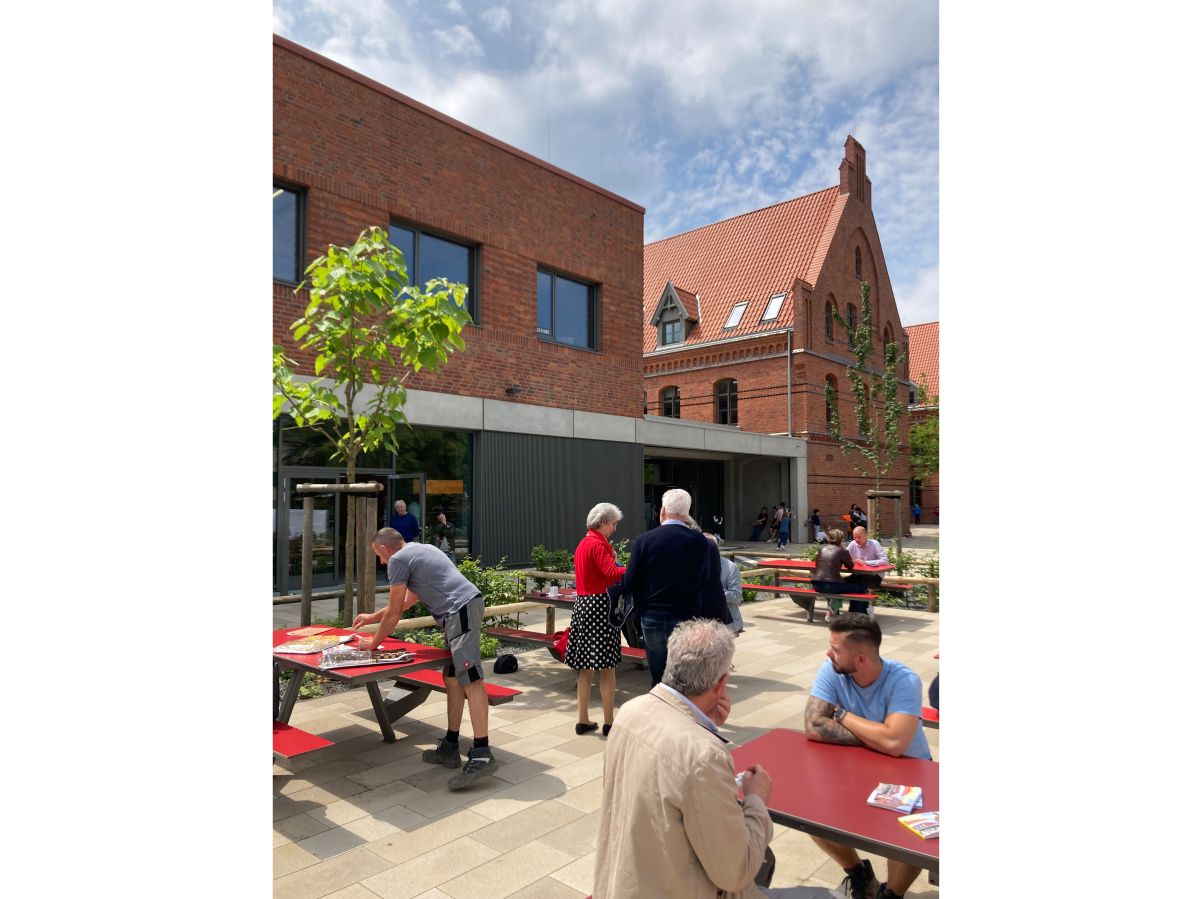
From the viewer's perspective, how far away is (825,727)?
134 inches

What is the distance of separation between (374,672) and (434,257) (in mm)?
11981

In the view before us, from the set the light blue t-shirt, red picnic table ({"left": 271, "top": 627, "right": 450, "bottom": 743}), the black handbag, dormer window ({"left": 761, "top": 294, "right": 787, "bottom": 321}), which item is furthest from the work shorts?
dormer window ({"left": 761, "top": 294, "right": 787, "bottom": 321})

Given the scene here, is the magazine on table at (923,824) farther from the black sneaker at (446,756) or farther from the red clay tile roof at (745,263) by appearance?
the red clay tile roof at (745,263)

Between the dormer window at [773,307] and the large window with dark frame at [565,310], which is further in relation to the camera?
the dormer window at [773,307]

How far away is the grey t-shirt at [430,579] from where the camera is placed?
17.0 ft

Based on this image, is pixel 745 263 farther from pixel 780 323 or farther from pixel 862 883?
pixel 862 883

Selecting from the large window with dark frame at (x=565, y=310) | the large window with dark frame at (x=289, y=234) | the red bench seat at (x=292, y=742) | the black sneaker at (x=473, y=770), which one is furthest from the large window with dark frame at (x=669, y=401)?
the red bench seat at (x=292, y=742)

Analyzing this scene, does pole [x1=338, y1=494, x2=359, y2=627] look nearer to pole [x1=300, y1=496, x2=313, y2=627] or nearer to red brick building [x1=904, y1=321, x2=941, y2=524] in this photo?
pole [x1=300, y1=496, x2=313, y2=627]

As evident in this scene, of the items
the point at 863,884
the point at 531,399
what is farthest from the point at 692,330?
the point at 863,884

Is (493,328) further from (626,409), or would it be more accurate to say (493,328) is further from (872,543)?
(872,543)

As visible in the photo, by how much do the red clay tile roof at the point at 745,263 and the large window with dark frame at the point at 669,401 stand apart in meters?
2.25

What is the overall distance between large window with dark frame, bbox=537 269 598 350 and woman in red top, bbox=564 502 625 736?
38.4ft
